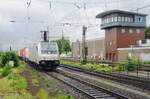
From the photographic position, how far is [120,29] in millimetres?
91375

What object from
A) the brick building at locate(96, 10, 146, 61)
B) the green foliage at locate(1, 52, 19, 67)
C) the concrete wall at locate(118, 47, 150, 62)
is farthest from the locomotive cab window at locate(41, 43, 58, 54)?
the brick building at locate(96, 10, 146, 61)

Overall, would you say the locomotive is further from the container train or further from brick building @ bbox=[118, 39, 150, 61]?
brick building @ bbox=[118, 39, 150, 61]

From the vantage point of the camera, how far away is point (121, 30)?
301ft

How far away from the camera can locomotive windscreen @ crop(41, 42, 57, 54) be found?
41406 mm

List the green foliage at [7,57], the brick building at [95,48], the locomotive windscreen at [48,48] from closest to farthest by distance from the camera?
the locomotive windscreen at [48,48] → the green foliage at [7,57] → the brick building at [95,48]

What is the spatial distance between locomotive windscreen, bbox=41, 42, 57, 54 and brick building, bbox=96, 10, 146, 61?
1842 inches

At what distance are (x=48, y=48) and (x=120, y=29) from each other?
51.7 metres

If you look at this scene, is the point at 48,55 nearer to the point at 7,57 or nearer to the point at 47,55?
the point at 47,55

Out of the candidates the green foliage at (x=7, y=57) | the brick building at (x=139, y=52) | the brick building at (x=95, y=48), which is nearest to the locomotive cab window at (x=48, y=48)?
the green foliage at (x=7, y=57)

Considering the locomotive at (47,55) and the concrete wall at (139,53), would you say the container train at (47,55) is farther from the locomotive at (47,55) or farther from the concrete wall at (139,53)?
the concrete wall at (139,53)

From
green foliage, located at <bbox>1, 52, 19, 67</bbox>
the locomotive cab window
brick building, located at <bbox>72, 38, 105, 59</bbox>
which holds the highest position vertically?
brick building, located at <bbox>72, 38, 105, 59</bbox>

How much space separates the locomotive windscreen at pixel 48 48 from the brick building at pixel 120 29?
4679 cm

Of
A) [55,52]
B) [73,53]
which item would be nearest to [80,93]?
[55,52]

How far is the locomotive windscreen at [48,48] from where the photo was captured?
41.4 m
